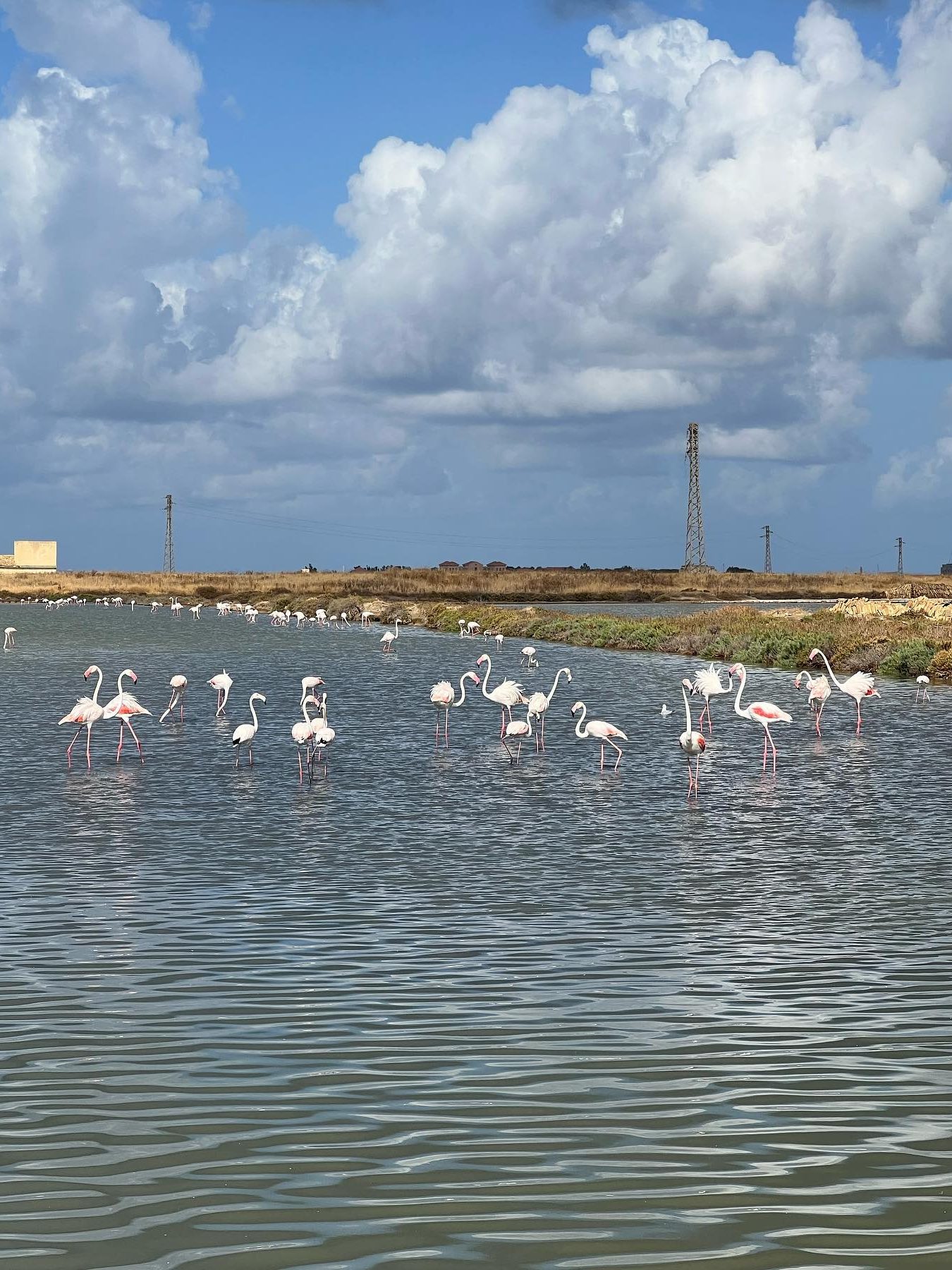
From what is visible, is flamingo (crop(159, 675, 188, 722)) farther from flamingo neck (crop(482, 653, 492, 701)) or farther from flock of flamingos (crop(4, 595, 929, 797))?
flamingo neck (crop(482, 653, 492, 701))

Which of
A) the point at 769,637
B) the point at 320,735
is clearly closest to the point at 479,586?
the point at 769,637

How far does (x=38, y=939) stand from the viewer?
34.6 feet

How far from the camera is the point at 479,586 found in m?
119

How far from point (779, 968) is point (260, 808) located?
8565mm

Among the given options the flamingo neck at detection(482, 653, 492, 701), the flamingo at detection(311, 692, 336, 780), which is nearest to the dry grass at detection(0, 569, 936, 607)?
the flamingo neck at detection(482, 653, 492, 701)

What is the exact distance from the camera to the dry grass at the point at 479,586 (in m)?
114

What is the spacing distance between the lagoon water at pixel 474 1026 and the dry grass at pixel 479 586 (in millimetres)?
80923

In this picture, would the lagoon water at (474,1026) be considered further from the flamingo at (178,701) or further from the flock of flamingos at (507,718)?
the flamingo at (178,701)

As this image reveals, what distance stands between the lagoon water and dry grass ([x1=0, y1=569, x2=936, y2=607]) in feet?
265

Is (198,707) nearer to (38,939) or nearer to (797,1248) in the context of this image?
(38,939)

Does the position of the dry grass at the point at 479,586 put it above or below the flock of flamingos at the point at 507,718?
above

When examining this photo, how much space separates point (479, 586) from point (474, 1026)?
110m

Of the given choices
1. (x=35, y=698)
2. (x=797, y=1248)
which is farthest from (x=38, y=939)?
(x=35, y=698)

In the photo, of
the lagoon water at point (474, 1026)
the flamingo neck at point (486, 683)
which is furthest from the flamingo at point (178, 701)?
the lagoon water at point (474, 1026)
